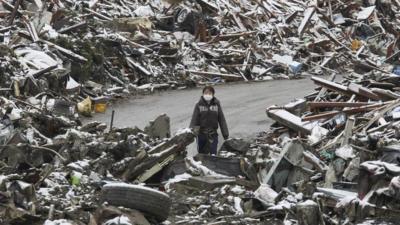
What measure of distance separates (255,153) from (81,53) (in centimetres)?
887

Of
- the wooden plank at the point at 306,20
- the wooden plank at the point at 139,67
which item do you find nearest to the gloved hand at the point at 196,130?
the wooden plank at the point at 139,67

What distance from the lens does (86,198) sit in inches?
322

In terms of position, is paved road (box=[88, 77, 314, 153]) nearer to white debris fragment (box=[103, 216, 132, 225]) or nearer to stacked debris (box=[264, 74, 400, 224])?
stacked debris (box=[264, 74, 400, 224])

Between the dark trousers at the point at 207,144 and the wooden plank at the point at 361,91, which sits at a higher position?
the wooden plank at the point at 361,91

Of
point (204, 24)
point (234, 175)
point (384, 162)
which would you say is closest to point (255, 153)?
point (234, 175)

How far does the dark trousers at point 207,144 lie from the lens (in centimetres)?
1070

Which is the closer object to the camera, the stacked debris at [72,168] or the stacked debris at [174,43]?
the stacked debris at [72,168]

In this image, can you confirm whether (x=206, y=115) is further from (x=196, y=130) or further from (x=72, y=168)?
(x=72, y=168)

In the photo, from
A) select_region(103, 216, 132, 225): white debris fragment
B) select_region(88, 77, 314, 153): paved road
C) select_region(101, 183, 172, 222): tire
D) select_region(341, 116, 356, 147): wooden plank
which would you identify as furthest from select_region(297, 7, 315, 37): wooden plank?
select_region(103, 216, 132, 225): white debris fragment

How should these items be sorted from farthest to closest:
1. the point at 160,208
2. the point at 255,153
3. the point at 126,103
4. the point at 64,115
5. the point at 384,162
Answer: the point at 126,103 < the point at 64,115 < the point at 255,153 < the point at 384,162 < the point at 160,208

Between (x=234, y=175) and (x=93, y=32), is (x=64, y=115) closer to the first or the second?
(x=234, y=175)

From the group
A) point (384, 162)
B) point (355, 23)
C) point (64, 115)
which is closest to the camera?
point (384, 162)

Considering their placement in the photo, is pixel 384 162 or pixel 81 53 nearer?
pixel 384 162

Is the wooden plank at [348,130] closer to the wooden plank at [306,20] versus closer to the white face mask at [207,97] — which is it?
the white face mask at [207,97]
